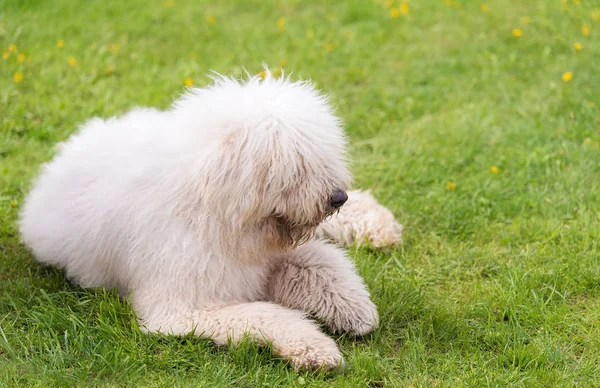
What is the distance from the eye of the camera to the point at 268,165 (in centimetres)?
355

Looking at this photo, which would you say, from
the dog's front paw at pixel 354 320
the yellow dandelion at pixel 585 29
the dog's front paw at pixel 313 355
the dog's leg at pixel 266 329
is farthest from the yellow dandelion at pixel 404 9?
the dog's front paw at pixel 313 355

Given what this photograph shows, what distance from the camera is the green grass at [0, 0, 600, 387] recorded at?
3734 mm

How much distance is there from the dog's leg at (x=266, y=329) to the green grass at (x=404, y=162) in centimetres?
7

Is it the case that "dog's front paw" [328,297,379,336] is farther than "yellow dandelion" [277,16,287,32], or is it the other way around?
"yellow dandelion" [277,16,287,32]

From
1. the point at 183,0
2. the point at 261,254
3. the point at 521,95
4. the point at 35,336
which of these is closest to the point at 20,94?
the point at 183,0

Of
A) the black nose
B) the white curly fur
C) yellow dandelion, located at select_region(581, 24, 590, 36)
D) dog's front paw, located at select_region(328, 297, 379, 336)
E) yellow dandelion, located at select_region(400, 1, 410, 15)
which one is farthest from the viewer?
yellow dandelion, located at select_region(400, 1, 410, 15)

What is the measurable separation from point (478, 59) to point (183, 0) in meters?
2.99

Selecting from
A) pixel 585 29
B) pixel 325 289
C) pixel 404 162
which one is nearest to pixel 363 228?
pixel 325 289

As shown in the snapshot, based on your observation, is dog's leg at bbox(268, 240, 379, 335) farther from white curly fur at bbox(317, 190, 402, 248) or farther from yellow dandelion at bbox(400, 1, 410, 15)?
yellow dandelion at bbox(400, 1, 410, 15)

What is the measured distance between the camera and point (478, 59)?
23.3 feet

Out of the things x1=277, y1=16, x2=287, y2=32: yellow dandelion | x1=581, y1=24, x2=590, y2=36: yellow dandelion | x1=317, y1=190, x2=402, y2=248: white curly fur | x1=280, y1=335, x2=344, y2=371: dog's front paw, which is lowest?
x1=280, y1=335, x2=344, y2=371: dog's front paw

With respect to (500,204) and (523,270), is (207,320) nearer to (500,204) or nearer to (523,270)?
(523,270)

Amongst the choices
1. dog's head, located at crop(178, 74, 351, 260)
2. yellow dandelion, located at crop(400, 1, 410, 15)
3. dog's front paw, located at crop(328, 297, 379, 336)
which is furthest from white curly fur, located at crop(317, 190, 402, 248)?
yellow dandelion, located at crop(400, 1, 410, 15)

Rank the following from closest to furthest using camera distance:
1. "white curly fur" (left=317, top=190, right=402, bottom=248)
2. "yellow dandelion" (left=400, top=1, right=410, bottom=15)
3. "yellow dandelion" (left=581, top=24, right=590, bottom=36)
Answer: "white curly fur" (left=317, top=190, right=402, bottom=248), "yellow dandelion" (left=581, top=24, right=590, bottom=36), "yellow dandelion" (left=400, top=1, right=410, bottom=15)
